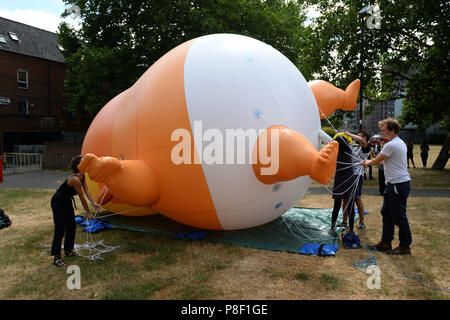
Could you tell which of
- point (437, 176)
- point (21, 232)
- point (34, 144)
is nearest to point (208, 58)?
point (21, 232)

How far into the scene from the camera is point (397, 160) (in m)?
5.06

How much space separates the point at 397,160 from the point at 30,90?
92.4 ft

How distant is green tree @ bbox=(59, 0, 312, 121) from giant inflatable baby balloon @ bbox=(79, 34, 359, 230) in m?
11.5

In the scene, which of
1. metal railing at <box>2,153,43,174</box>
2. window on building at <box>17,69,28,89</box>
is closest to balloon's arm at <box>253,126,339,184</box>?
metal railing at <box>2,153,43,174</box>

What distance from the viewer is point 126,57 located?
54.5 feet

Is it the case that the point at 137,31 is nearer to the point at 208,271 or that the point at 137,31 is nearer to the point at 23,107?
the point at 23,107

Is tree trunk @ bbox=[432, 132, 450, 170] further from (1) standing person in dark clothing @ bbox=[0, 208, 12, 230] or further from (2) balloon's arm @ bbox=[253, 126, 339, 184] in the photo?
(1) standing person in dark clothing @ bbox=[0, 208, 12, 230]

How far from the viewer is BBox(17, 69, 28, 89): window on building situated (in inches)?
989

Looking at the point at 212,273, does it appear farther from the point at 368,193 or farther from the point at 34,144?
the point at 34,144

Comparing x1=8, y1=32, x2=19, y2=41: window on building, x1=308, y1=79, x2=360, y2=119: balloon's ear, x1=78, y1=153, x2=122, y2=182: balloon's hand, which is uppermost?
x1=8, y1=32, x2=19, y2=41: window on building

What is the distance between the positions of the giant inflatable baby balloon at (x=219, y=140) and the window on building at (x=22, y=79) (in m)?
25.1

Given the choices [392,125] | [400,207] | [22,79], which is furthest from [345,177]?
[22,79]

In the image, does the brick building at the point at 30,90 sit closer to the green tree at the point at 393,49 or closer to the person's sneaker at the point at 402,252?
the green tree at the point at 393,49

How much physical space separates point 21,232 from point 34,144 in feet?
75.3
